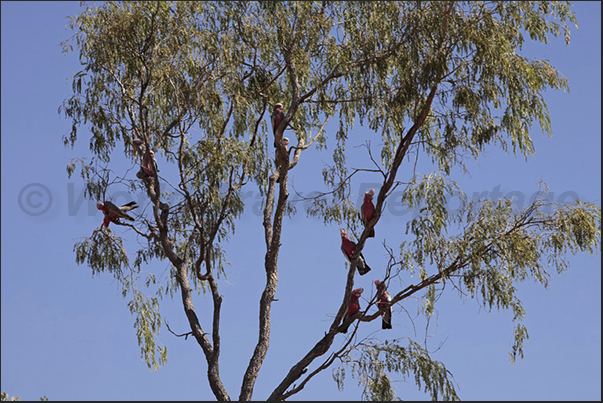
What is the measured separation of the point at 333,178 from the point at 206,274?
2.03 m

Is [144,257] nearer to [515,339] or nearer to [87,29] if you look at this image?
[87,29]

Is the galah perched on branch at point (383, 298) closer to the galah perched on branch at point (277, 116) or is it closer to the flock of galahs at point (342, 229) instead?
the flock of galahs at point (342, 229)


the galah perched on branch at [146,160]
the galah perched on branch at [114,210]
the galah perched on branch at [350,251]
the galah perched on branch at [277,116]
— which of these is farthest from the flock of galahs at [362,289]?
the galah perched on branch at [114,210]

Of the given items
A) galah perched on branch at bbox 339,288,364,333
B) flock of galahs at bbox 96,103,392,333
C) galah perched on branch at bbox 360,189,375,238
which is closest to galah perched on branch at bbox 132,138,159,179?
flock of galahs at bbox 96,103,392,333

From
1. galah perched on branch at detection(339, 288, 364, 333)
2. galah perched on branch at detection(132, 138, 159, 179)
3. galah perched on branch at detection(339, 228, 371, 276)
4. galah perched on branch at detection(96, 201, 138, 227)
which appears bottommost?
galah perched on branch at detection(339, 288, 364, 333)

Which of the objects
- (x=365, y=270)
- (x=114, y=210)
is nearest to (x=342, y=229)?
(x=365, y=270)

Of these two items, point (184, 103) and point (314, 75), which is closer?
point (184, 103)

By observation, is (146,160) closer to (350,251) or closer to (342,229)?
(342,229)

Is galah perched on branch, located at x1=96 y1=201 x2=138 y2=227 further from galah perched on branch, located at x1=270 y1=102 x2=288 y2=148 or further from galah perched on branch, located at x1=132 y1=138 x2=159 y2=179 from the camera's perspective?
galah perched on branch, located at x1=270 y1=102 x2=288 y2=148

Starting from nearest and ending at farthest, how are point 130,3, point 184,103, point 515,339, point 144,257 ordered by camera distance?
point 515,339 < point 184,103 < point 130,3 < point 144,257

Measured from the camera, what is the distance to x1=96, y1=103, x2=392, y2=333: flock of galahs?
7625mm

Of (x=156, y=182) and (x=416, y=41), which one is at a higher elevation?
(x=416, y=41)

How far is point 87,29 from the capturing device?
8.82 metres

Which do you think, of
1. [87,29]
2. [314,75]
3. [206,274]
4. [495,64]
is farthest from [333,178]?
[87,29]
